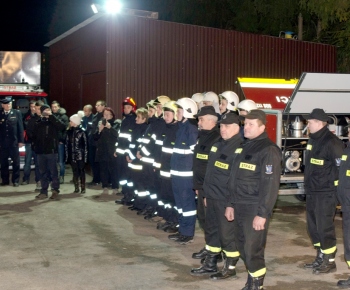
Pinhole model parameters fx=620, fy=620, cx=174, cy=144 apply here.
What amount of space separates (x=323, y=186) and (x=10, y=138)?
30.8 feet

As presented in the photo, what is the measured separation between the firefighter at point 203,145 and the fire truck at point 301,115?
2.89 m

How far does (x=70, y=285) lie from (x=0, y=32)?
122ft

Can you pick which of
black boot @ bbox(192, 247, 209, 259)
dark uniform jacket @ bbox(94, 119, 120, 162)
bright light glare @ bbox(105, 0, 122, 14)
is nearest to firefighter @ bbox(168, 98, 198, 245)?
black boot @ bbox(192, 247, 209, 259)

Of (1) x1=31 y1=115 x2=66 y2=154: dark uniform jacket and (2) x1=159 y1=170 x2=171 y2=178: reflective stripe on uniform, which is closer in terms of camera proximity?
(2) x1=159 y1=170 x2=171 y2=178: reflective stripe on uniform

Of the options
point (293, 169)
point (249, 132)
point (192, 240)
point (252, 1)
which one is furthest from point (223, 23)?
point (249, 132)

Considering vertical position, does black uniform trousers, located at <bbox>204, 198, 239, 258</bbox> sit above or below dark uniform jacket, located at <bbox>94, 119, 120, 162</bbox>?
below

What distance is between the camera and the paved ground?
23.1ft

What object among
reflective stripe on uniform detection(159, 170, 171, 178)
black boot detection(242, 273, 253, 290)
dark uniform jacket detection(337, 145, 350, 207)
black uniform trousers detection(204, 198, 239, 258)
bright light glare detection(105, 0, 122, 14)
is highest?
bright light glare detection(105, 0, 122, 14)

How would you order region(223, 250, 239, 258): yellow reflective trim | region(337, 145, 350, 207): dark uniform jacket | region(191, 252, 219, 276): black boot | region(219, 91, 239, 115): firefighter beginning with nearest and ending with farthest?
region(337, 145, 350, 207): dark uniform jacket → region(223, 250, 239, 258): yellow reflective trim → region(191, 252, 219, 276): black boot → region(219, 91, 239, 115): firefighter

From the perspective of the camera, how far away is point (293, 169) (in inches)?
433

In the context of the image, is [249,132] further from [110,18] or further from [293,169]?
[110,18]

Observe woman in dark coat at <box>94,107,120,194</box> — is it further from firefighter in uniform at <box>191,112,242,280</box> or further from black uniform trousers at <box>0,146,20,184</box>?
firefighter in uniform at <box>191,112,242,280</box>

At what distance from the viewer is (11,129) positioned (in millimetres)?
14742

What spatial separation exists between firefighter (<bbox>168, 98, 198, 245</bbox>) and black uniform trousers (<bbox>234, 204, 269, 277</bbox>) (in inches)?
96.7
